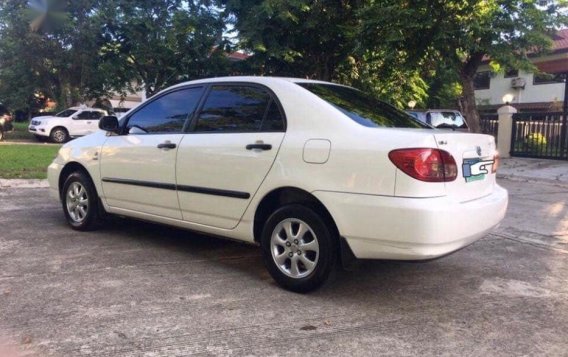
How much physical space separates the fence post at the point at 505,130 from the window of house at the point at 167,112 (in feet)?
47.8

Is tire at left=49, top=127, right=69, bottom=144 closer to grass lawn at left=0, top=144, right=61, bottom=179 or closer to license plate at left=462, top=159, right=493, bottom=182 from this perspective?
grass lawn at left=0, top=144, right=61, bottom=179

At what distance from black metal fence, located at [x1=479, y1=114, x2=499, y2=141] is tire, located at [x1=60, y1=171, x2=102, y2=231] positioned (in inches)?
614

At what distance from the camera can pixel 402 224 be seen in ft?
11.6

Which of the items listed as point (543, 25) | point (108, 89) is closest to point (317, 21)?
point (543, 25)

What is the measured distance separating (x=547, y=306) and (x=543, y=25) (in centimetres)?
1150

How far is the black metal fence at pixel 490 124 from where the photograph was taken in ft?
60.4

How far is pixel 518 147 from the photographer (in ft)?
55.9

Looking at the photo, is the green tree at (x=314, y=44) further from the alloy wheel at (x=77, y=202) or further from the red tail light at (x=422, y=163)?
the red tail light at (x=422, y=163)

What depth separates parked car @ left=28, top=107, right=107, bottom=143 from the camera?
22250mm

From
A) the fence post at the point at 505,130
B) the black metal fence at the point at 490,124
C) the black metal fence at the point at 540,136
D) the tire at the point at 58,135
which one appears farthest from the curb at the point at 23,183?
the black metal fence at the point at 490,124

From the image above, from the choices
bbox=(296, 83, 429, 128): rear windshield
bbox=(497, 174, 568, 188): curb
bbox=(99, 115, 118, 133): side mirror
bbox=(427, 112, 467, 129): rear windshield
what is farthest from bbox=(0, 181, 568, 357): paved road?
bbox=(427, 112, 467, 129): rear windshield

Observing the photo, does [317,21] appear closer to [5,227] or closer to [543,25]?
[543,25]

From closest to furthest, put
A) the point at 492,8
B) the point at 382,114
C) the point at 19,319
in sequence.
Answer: the point at 19,319
the point at 382,114
the point at 492,8

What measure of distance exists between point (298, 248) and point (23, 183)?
7.27 metres
